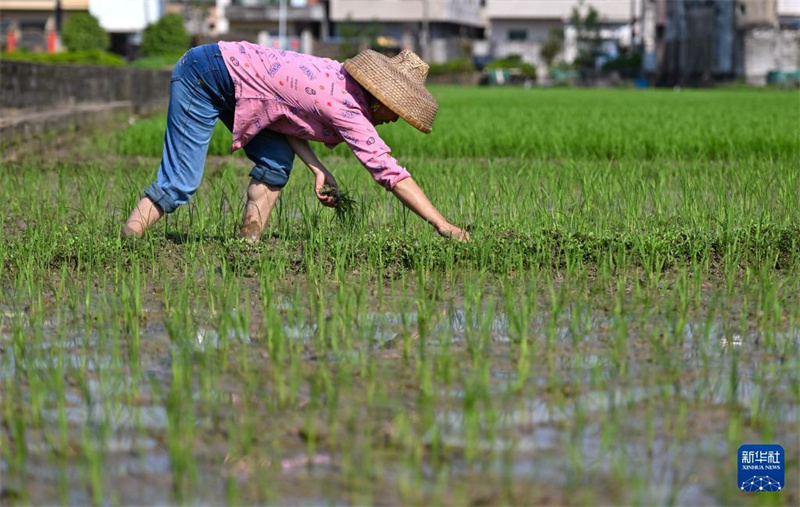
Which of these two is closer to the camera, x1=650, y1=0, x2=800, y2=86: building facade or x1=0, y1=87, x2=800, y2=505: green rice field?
x1=0, y1=87, x2=800, y2=505: green rice field

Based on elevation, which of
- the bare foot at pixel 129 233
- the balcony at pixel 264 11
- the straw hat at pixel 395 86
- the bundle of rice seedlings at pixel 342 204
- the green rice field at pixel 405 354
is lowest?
the green rice field at pixel 405 354

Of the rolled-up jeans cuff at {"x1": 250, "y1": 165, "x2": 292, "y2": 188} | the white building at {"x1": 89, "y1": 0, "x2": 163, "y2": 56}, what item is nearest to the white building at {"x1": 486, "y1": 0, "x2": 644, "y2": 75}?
the white building at {"x1": 89, "y1": 0, "x2": 163, "y2": 56}

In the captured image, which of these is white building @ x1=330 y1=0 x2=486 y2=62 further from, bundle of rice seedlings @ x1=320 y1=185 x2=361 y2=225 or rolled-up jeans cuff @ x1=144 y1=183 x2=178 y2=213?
rolled-up jeans cuff @ x1=144 y1=183 x2=178 y2=213

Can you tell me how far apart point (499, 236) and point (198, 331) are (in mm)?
1376

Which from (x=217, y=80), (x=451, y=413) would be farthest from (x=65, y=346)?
(x=217, y=80)

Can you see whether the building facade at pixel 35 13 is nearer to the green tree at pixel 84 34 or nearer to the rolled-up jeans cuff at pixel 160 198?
the green tree at pixel 84 34

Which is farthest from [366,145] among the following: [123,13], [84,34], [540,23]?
[540,23]

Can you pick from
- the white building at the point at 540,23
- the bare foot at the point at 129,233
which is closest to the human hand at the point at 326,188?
the bare foot at the point at 129,233

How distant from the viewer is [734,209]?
4770 millimetres

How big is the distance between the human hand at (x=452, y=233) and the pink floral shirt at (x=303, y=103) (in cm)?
22

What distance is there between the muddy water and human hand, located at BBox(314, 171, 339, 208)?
1.11 m

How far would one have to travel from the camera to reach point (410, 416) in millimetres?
2336

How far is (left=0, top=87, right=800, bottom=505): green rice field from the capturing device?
6.75 feet

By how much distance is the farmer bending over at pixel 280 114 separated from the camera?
3.84 meters
